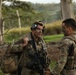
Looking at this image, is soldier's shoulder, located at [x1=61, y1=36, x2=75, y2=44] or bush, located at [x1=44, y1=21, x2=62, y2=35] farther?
bush, located at [x1=44, y1=21, x2=62, y2=35]

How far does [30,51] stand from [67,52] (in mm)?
926

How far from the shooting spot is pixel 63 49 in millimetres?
6000

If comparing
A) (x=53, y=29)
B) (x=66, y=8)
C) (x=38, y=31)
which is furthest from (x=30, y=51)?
(x=53, y=29)

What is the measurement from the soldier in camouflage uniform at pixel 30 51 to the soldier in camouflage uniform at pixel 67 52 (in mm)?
685

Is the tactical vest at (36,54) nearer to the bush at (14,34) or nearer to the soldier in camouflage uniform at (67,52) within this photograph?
the soldier in camouflage uniform at (67,52)

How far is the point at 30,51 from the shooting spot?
22.1ft

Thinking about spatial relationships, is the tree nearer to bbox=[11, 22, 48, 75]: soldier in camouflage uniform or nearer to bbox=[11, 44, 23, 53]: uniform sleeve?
bbox=[11, 22, 48, 75]: soldier in camouflage uniform

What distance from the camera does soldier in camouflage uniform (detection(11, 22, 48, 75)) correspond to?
6.73 metres

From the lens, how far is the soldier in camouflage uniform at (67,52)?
19.7 feet

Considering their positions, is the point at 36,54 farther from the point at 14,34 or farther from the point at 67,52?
the point at 14,34

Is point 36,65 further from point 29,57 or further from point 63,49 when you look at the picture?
point 63,49

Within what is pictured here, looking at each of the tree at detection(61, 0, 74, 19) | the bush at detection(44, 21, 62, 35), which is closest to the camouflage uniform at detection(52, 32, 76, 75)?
the tree at detection(61, 0, 74, 19)

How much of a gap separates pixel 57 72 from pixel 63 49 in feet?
1.19

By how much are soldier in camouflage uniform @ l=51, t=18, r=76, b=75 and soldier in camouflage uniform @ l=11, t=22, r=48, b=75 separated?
68 cm
